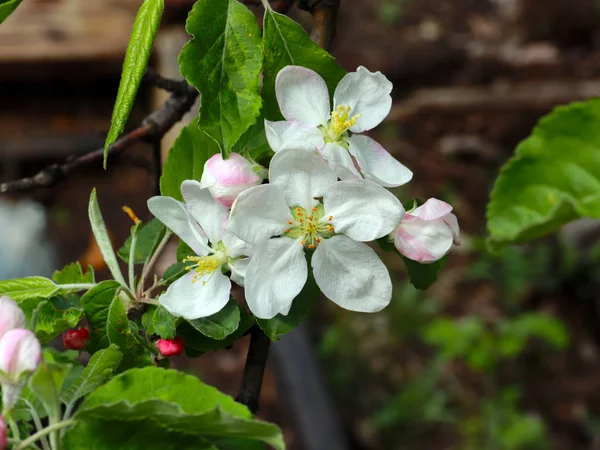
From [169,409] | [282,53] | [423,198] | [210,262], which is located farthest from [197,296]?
[423,198]

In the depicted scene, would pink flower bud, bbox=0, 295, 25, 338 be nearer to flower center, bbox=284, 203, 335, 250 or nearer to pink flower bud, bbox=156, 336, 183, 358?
pink flower bud, bbox=156, 336, 183, 358

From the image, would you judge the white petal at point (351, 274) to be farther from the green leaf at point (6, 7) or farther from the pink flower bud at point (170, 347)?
the green leaf at point (6, 7)

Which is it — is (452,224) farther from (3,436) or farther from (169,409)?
(3,436)

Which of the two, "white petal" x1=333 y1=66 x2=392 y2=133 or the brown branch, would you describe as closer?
"white petal" x1=333 y1=66 x2=392 y2=133

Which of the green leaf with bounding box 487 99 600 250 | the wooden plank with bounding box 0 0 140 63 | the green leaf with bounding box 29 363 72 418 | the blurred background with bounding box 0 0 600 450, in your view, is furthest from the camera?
the wooden plank with bounding box 0 0 140 63

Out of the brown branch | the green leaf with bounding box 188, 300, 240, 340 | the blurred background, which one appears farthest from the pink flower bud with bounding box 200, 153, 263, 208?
the blurred background

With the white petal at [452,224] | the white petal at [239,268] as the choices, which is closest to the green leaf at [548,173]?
the white petal at [452,224]
